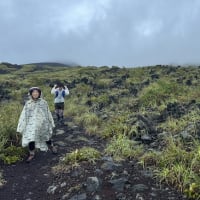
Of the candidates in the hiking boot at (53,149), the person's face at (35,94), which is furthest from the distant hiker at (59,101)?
the person's face at (35,94)

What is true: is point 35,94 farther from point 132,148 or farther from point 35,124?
point 132,148

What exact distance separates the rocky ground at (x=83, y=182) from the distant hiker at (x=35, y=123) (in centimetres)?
75

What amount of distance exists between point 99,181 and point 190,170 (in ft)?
5.88

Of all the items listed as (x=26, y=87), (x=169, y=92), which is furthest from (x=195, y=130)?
(x=26, y=87)

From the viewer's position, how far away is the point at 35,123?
42.4 feet

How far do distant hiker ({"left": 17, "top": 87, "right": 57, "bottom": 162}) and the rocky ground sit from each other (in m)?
0.75

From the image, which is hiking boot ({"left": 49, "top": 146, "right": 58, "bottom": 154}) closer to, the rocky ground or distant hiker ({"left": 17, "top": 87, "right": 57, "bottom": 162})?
distant hiker ({"left": 17, "top": 87, "right": 57, "bottom": 162})

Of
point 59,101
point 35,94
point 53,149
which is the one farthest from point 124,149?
point 59,101

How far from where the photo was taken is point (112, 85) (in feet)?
106

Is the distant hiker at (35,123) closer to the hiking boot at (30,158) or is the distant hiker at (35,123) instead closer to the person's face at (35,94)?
the person's face at (35,94)

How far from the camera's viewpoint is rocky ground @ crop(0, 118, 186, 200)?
29.8 ft

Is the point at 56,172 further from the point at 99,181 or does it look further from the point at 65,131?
the point at 65,131

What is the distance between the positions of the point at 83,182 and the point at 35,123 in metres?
3.58

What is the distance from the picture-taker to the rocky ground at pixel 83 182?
9.09 metres
